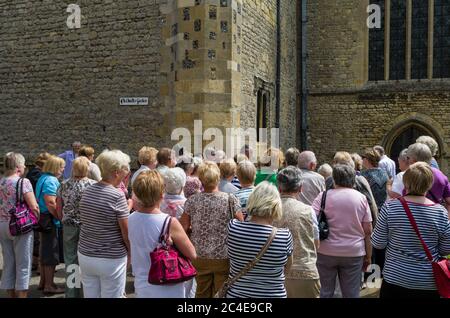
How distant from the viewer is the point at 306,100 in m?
16.5

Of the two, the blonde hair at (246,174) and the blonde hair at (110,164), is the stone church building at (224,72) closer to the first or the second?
the blonde hair at (246,174)

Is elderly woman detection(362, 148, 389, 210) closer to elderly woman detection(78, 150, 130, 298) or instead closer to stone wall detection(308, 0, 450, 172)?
elderly woman detection(78, 150, 130, 298)

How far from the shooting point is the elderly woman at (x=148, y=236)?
3561mm

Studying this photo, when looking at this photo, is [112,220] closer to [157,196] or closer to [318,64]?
[157,196]

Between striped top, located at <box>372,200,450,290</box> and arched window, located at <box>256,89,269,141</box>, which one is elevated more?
arched window, located at <box>256,89,269,141</box>

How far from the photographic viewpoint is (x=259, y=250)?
11.2ft

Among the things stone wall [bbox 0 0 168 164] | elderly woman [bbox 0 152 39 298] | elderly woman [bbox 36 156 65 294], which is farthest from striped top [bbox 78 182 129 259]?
stone wall [bbox 0 0 168 164]

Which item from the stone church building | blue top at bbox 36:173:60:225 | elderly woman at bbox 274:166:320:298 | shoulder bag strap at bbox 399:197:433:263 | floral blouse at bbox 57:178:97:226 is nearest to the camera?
shoulder bag strap at bbox 399:197:433:263

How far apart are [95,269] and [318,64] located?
1363 centimetres

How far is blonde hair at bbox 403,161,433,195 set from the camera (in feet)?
12.4

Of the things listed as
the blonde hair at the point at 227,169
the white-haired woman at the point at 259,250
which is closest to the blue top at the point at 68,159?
the blonde hair at the point at 227,169

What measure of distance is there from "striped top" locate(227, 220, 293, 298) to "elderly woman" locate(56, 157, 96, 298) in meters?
2.09

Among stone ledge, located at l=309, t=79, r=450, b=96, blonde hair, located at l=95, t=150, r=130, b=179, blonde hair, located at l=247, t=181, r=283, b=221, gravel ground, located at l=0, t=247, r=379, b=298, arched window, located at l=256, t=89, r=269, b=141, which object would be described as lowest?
gravel ground, located at l=0, t=247, r=379, b=298
